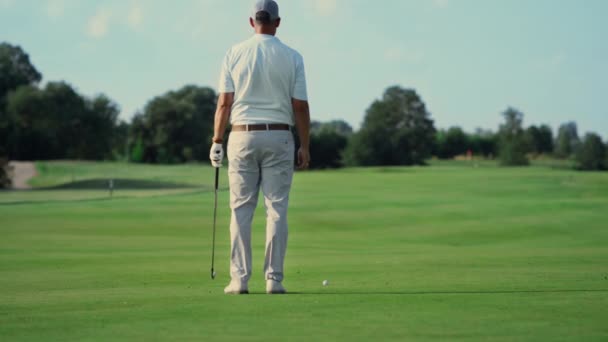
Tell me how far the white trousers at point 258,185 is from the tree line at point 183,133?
78.3 metres

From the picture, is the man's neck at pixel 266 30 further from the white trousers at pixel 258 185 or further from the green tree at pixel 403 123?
the green tree at pixel 403 123

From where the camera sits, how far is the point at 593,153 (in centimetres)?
8850

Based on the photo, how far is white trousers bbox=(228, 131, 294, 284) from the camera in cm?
739

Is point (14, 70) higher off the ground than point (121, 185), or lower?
higher

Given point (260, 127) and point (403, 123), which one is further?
point (403, 123)

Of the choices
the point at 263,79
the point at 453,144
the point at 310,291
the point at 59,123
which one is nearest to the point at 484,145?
the point at 453,144

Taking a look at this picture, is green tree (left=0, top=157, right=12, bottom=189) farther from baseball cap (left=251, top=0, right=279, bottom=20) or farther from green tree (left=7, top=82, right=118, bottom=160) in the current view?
baseball cap (left=251, top=0, right=279, bottom=20)

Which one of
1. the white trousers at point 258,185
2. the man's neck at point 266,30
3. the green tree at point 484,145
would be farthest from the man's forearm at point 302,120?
the green tree at point 484,145

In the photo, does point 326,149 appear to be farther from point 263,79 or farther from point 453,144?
point 263,79

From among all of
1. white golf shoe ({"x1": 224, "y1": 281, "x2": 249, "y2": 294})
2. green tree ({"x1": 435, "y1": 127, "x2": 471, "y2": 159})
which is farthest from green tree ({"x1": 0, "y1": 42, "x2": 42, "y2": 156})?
white golf shoe ({"x1": 224, "y1": 281, "x2": 249, "y2": 294})

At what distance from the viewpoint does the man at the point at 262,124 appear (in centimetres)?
740

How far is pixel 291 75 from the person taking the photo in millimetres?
7461

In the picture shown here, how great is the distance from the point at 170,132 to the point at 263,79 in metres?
113

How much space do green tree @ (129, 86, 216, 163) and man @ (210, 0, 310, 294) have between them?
110 m
